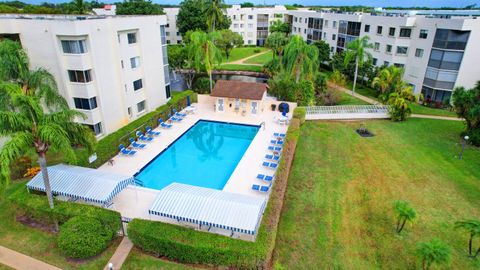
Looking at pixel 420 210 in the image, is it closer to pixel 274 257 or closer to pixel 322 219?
pixel 322 219

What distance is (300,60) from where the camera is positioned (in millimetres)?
41156

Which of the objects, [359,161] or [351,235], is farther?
[359,161]

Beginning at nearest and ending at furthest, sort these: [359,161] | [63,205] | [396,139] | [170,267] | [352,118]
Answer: [170,267] → [63,205] → [359,161] → [396,139] → [352,118]

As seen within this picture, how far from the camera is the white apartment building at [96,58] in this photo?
24.9 metres

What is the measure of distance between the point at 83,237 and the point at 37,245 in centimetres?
330

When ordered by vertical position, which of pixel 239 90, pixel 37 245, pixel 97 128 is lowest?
pixel 37 245

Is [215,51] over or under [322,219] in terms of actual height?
over

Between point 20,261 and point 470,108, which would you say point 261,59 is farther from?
point 20,261

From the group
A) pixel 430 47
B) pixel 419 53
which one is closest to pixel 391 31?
pixel 419 53

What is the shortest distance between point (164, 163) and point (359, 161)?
57.0 ft

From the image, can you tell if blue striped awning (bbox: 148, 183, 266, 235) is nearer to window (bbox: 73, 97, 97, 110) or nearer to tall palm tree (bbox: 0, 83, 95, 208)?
tall palm tree (bbox: 0, 83, 95, 208)

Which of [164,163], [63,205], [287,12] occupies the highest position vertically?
[287,12]

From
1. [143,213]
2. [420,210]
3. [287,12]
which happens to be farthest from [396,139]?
[287,12]

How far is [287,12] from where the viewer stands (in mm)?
87062
